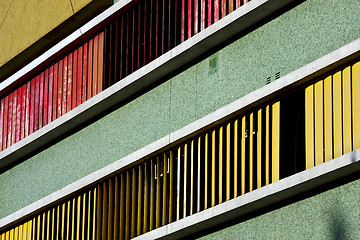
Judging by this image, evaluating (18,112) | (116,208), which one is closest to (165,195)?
(116,208)

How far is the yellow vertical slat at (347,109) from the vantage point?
1678 cm

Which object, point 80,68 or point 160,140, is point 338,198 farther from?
point 80,68

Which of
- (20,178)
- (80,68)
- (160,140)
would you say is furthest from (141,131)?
(20,178)

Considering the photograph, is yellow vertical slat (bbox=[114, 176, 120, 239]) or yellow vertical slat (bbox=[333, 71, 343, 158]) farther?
yellow vertical slat (bbox=[114, 176, 120, 239])

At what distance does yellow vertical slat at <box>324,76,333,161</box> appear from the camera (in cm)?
1708

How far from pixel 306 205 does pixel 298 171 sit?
0.62 m

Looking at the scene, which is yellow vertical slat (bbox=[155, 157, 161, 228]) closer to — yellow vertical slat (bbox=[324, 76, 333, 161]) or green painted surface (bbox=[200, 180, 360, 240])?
green painted surface (bbox=[200, 180, 360, 240])

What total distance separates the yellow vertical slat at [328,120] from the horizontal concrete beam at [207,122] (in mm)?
215

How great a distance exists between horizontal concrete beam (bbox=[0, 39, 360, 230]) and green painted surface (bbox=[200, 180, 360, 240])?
37cm

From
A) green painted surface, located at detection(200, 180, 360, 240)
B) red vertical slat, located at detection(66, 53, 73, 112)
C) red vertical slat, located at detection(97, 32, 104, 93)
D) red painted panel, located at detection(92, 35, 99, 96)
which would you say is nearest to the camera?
green painted surface, located at detection(200, 180, 360, 240)

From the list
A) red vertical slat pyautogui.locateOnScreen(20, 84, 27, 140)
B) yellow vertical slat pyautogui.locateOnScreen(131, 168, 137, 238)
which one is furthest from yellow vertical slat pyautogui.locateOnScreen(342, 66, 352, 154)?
red vertical slat pyautogui.locateOnScreen(20, 84, 27, 140)

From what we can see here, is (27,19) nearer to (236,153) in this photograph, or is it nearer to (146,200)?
(146,200)

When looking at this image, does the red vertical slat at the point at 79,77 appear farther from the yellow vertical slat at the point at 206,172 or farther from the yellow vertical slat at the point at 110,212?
the yellow vertical slat at the point at 206,172

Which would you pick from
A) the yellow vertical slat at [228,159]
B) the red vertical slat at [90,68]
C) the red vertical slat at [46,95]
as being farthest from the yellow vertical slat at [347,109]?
→ the red vertical slat at [46,95]
